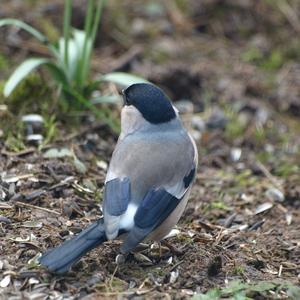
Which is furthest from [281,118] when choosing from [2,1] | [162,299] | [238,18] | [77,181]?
[162,299]

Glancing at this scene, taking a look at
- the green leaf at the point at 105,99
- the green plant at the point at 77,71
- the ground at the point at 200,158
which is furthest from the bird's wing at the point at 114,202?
the green leaf at the point at 105,99

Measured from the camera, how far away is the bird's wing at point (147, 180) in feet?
14.1

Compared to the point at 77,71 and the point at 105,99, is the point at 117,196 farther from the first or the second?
the point at 77,71

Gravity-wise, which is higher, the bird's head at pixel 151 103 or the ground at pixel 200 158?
the bird's head at pixel 151 103

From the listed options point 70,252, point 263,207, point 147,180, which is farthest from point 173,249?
point 263,207

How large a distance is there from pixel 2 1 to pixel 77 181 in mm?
3268

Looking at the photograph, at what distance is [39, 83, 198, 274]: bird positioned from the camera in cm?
421

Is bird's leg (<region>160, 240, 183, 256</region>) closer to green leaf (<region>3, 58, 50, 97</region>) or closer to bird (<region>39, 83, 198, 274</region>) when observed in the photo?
bird (<region>39, 83, 198, 274</region>)

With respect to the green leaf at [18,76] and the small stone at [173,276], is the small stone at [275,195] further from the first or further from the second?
the green leaf at [18,76]

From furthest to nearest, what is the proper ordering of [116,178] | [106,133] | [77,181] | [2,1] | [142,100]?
1. [2,1]
2. [106,133]
3. [77,181]
4. [142,100]
5. [116,178]

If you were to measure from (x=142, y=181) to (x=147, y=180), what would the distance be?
3cm

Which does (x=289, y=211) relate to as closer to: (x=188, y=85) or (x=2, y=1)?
(x=188, y=85)

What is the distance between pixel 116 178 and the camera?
4547 millimetres

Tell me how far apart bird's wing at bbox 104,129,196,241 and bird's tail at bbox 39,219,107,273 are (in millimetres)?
77
